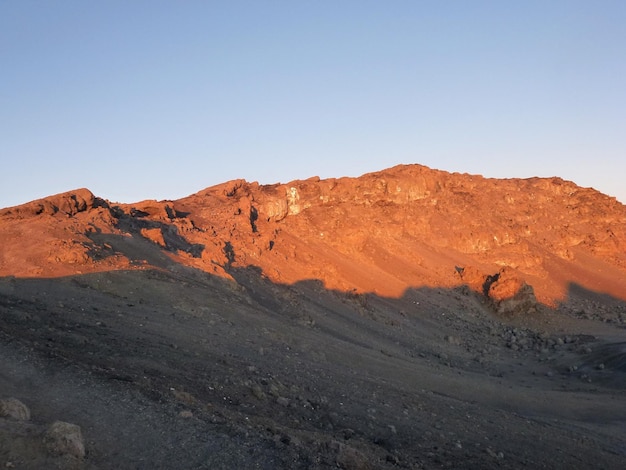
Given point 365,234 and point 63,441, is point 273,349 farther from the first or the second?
point 365,234

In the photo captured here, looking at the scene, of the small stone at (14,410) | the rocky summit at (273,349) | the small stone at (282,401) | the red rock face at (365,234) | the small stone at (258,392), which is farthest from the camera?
the red rock face at (365,234)

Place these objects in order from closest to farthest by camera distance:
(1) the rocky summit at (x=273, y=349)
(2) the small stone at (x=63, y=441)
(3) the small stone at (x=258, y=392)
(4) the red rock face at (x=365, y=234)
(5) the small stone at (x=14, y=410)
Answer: (2) the small stone at (x=63, y=441), (5) the small stone at (x=14, y=410), (1) the rocky summit at (x=273, y=349), (3) the small stone at (x=258, y=392), (4) the red rock face at (x=365, y=234)

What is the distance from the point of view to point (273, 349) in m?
13.8

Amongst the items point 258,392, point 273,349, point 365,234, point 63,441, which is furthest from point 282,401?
point 365,234

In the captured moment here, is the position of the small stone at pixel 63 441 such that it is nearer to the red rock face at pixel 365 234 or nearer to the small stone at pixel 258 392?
the small stone at pixel 258 392

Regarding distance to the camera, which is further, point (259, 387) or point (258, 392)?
point (259, 387)

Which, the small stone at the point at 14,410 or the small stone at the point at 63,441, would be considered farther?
the small stone at the point at 14,410

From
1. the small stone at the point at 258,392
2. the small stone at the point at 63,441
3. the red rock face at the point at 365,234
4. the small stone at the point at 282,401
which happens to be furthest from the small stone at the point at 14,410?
the red rock face at the point at 365,234

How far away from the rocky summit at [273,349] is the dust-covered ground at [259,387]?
48 mm

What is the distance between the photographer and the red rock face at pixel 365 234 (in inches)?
709

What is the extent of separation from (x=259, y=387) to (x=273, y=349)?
4153mm

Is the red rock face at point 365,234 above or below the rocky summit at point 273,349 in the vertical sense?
above

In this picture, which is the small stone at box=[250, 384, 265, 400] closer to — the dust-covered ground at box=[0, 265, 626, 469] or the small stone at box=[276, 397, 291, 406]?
the dust-covered ground at box=[0, 265, 626, 469]

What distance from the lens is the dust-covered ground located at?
6398 mm
